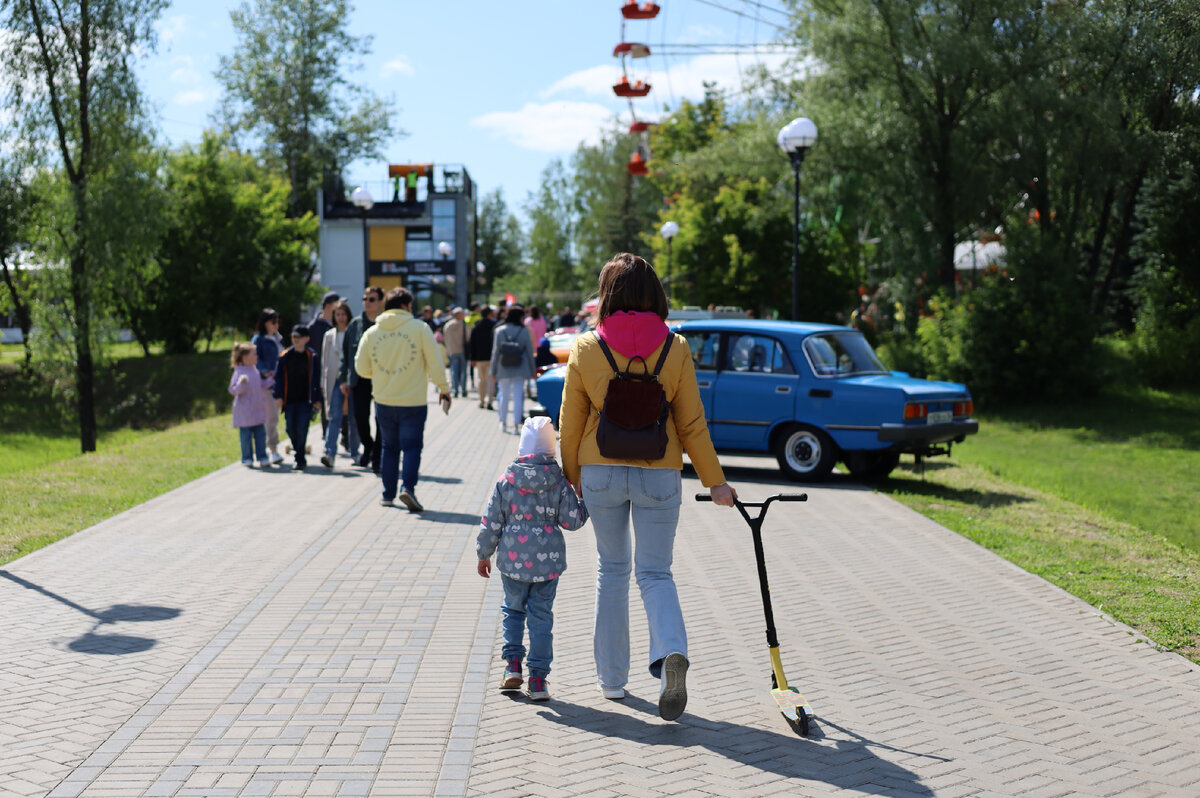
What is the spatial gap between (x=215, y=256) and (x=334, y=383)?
102ft

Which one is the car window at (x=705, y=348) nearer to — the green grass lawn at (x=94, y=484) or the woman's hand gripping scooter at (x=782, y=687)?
the green grass lawn at (x=94, y=484)

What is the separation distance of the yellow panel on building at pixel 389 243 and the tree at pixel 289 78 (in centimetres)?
514

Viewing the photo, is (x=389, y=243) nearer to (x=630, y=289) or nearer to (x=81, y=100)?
(x=81, y=100)

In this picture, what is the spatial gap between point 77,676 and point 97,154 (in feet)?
66.7

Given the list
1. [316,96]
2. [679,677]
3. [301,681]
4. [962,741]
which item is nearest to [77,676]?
[301,681]

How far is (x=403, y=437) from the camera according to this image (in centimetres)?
1052

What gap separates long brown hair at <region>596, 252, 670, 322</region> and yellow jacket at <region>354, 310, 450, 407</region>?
17.8ft

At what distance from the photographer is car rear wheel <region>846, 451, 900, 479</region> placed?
13148mm

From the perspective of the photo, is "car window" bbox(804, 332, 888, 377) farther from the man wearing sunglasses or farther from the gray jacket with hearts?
the gray jacket with hearts

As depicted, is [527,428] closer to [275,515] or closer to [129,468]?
[275,515]

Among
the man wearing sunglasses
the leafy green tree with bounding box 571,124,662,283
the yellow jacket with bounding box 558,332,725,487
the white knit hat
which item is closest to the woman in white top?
the man wearing sunglasses

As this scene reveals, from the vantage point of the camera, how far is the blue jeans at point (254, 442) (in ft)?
46.0

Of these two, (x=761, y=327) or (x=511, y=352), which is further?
(x=511, y=352)

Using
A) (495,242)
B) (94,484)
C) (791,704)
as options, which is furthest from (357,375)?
(495,242)
